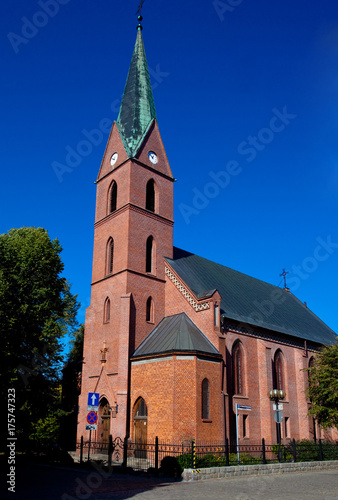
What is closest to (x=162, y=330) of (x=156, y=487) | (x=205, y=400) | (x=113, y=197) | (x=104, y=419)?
(x=205, y=400)

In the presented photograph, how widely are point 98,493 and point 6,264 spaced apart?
17181mm

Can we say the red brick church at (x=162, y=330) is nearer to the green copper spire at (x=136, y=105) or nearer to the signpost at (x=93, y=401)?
the green copper spire at (x=136, y=105)

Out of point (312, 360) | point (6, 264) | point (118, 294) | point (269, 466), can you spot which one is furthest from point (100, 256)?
point (312, 360)

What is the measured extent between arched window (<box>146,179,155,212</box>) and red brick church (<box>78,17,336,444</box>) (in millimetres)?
82

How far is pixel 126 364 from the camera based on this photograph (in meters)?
25.6

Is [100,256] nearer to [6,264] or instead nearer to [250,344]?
[6,264]

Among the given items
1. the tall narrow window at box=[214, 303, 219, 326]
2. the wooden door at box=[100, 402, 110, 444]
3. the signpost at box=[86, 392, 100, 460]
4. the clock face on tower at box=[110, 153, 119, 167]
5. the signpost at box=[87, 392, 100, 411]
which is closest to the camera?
the signpost at box=[86, 392, 100, 460]

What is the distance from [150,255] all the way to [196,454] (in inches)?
580

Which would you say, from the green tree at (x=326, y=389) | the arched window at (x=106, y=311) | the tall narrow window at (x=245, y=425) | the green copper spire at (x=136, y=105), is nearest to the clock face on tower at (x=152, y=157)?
the green copper spire at (x=136, y=105)

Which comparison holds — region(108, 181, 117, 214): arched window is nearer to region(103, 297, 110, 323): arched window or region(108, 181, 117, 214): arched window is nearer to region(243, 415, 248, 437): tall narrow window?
region(103, 297, 110, 323): arched window

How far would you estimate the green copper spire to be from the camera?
106 ft

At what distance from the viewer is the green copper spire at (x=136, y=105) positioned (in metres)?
32.4

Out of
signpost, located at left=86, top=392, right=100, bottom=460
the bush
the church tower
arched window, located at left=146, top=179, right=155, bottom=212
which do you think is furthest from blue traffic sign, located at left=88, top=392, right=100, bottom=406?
arched window, located at left=146, top=179, right=155, bottom=212

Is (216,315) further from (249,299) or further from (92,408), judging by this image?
(92,408)
